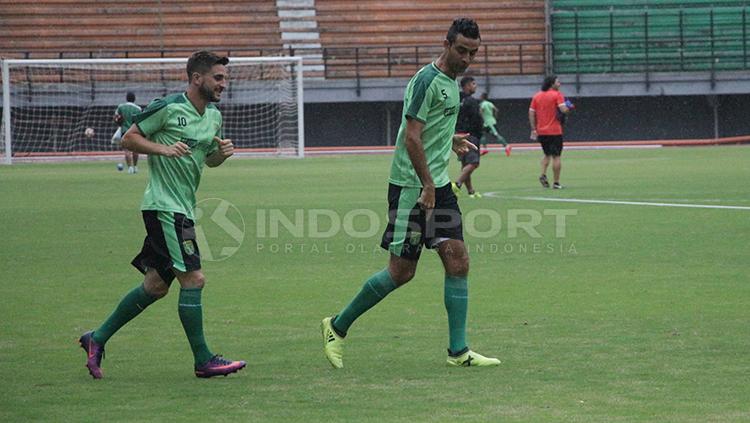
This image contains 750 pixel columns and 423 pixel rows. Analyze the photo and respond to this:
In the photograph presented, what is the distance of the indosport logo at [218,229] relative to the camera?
1416 cm

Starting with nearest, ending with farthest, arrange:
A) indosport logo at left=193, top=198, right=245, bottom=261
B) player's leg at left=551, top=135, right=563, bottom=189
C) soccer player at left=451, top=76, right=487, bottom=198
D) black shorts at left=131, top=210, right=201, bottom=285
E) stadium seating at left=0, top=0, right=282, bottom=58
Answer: black shorts at left=131, top=210, right=201, bottom=285 → indosport logo at left=193, top=198, right=245, bottom=261 → soccer player at left=451, top=76, right=487, bottom=198 → player's leg at left=551, top=135, right=563, bottom=189 → stadium seating at left=0, top=0, right=282, bottom=58

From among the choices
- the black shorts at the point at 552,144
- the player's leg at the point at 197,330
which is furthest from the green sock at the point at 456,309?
the black shorts at the point at 552,144

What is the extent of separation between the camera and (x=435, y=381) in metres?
7.06

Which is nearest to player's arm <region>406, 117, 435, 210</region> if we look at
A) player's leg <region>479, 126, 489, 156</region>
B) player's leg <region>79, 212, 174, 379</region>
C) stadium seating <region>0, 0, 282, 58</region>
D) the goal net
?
player's leg <region>79, 212, 174, 379</region>

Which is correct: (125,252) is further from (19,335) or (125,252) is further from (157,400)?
(157,400)

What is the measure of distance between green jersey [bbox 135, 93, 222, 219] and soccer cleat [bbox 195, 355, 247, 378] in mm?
842

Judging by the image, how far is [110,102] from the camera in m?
41.4

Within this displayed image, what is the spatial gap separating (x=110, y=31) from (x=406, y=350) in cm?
3843

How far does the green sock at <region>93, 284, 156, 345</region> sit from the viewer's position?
24.2 ft

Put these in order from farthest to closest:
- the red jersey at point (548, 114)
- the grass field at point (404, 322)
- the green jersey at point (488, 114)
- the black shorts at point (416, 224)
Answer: the green jersey at point (488, 114), the red jersey at point (548, 114), the black shorts at point (416, 224), the grass field at point (404, 322)

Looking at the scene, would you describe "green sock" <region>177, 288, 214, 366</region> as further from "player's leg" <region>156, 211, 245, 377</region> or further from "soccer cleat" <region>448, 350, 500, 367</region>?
"soccer cleat" <region>448, 350, 500, 367</region>

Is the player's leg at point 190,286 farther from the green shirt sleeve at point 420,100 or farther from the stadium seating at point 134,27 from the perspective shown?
the stadium seating at point 134,27

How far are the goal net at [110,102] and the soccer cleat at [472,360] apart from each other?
31905mm

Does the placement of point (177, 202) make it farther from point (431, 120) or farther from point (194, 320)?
point (431, 120)
